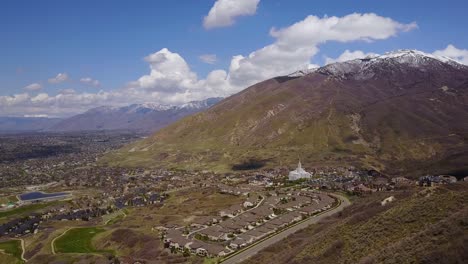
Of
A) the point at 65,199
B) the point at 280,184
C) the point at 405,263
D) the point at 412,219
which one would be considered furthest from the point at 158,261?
the point at 65,199

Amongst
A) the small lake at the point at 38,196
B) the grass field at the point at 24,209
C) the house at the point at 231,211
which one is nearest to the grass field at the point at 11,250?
the grass field at the point at 24,209

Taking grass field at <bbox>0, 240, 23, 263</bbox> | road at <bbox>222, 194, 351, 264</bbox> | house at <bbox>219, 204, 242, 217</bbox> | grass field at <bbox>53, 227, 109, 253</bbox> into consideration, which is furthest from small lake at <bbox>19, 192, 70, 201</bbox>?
road at <bbox>222, 194, 351, 264</bbox>

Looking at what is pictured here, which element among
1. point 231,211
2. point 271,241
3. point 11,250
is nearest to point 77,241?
point 11,250

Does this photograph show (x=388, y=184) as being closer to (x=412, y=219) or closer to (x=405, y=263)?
(x=412, y=219)

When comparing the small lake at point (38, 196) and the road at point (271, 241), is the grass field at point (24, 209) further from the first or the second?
the road at point (271, 241)

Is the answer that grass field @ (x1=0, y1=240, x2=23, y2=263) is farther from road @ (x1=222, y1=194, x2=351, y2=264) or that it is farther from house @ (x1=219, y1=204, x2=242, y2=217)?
road @ (x1=222, y1=194, x2=351, y2=264)

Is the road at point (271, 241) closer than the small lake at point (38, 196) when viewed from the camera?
Yes

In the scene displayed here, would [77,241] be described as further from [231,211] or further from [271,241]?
[271,241]
